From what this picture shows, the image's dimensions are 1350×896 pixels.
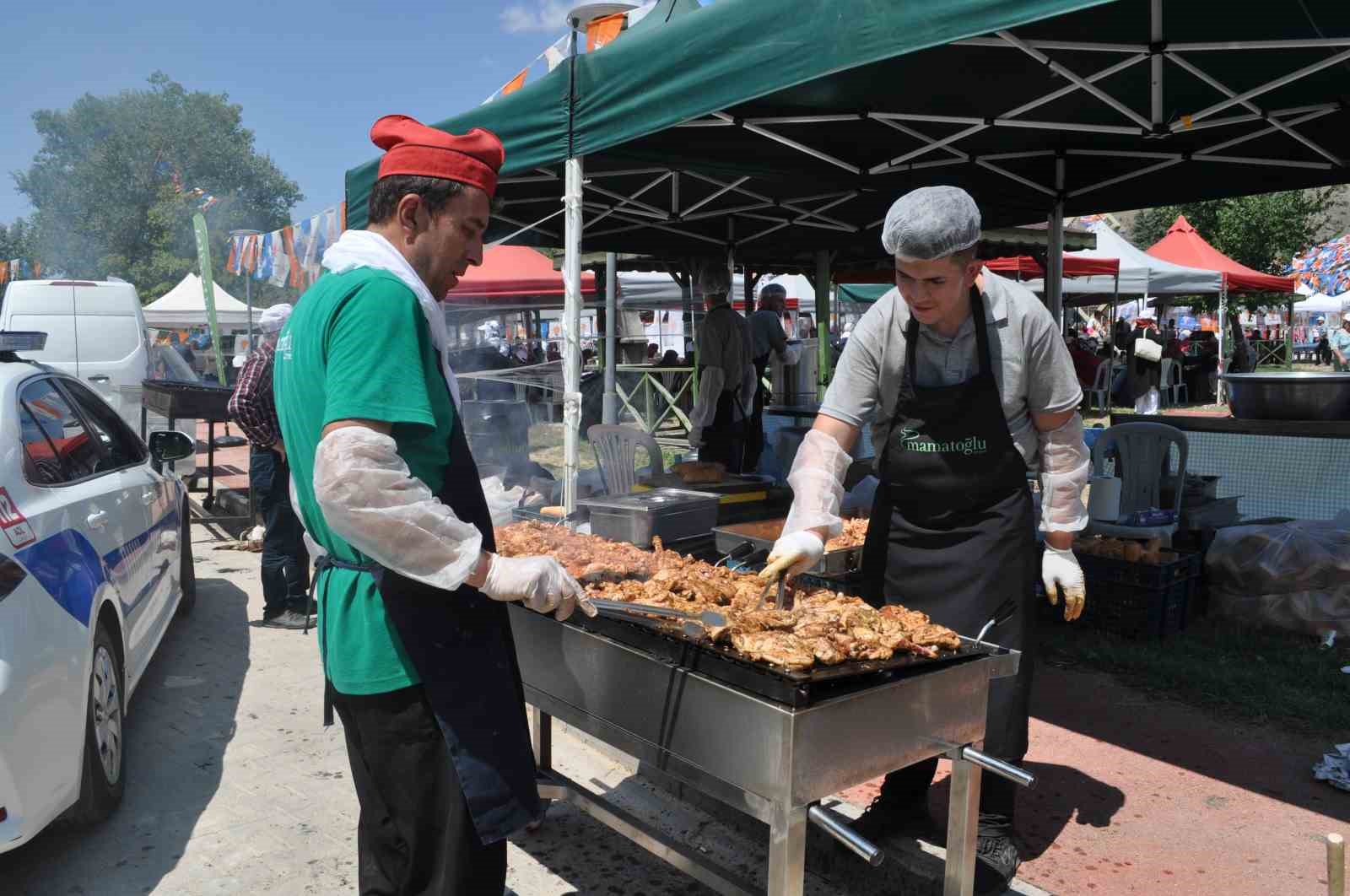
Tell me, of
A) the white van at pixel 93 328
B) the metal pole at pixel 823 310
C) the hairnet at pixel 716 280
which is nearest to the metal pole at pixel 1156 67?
the hairnet at pixel 716 280

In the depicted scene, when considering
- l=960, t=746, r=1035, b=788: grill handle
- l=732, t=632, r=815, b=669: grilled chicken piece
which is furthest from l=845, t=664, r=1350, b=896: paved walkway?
l=732, t=632, r=815, b=669: grilled chicken piece

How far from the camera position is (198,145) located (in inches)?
2800

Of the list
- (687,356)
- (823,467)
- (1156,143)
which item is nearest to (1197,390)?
(687,356)

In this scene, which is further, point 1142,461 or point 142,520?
point 1142,461

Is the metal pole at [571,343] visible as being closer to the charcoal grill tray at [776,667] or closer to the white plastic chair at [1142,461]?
the charcoal grill tray at [776,667]

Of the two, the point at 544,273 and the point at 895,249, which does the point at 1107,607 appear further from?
the point at 544,273

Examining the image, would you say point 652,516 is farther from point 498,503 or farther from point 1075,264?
point 1075,264

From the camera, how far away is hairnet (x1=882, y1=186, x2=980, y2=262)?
2438 mm

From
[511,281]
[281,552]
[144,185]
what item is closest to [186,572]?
[281,552]

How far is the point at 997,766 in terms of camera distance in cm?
214

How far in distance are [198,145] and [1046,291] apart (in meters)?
77.2

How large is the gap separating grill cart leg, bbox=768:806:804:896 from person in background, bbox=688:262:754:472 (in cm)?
578

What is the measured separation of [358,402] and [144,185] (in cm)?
7542

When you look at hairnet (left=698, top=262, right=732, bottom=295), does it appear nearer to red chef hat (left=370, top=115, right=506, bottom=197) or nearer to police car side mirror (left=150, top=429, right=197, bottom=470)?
police car side mirror (left=150, top=429, right=197, bottom=470)
